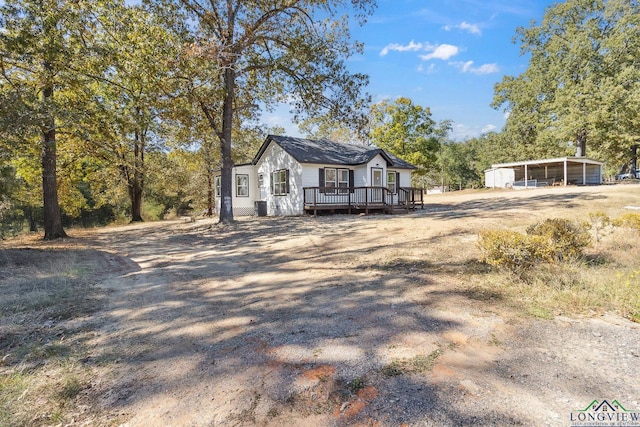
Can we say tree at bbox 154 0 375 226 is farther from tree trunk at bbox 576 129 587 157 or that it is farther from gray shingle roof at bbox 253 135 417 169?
tree trunk at bbox 576 129 587 157

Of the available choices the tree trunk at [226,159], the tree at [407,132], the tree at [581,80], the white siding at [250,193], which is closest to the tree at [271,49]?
the tree trunk at [226,159]

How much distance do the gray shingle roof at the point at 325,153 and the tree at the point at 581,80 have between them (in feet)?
70.2

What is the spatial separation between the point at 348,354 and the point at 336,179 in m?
15.5

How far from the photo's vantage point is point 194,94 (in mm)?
12219

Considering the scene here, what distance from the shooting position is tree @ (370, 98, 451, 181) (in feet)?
98.7

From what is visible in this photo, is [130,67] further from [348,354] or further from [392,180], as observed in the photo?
[392,180]

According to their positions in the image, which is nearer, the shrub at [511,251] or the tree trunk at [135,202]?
the shrub at [511,251]

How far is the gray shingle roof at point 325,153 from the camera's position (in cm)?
1748

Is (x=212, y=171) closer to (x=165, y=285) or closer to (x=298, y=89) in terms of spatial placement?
(x=298, y=89)

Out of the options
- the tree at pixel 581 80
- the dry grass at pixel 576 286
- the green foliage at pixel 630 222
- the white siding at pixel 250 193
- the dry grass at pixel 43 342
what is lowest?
the dry grass at pixel 43 342

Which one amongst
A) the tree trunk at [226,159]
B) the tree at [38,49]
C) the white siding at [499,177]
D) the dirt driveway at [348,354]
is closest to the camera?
the dirt driveway at [348,354]

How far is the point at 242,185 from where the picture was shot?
22.2m

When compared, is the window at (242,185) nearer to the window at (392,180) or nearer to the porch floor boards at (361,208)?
the porch floor boards at (361,208)

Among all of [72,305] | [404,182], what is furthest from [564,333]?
[404,182]
